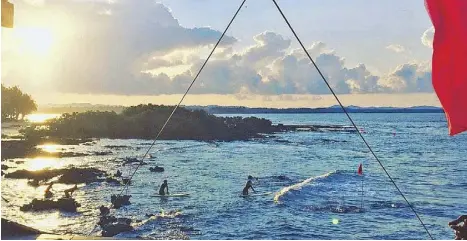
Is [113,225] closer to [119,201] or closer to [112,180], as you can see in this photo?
[119,201]

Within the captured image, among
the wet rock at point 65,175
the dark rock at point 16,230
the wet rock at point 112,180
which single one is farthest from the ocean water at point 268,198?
Answer: the dark rock at point 16,230

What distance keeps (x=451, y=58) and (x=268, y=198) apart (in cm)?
2945

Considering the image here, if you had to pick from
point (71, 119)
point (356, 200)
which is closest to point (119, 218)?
point (356, 200)

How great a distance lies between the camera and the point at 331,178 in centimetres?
4262

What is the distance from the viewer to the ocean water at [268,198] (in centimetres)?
2327

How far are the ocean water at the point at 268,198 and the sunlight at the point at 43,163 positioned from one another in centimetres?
9

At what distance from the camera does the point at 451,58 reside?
9.35 feet

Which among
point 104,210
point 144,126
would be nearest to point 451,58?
point 104,210

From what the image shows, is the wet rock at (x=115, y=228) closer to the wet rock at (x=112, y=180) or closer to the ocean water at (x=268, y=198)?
the ocean water at (x=268, y=198)

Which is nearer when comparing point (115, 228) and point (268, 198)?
point (115, 228)

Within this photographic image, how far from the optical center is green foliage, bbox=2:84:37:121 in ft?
340

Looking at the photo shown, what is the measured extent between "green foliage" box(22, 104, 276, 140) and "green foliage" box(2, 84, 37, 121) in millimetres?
17024

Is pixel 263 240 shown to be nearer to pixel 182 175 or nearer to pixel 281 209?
pixel 281 209

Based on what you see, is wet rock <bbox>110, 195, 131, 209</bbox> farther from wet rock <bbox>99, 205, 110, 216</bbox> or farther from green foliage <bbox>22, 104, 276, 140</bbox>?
green foliage <bbox>22, 104, 276, 140</bbox>
